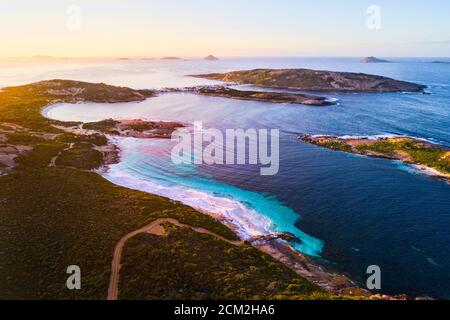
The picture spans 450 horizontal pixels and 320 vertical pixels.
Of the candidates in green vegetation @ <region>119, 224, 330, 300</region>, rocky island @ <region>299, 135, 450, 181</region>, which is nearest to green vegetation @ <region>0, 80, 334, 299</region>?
green vegetation @ <region>119, 224, 330, 300</region>

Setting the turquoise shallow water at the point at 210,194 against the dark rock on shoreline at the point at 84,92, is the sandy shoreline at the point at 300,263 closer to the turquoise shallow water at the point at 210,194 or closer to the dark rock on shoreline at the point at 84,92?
the turquoise shallow water at the point at 210,194

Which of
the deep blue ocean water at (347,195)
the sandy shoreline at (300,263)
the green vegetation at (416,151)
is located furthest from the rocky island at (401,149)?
the sandy shoreline at (300,263)

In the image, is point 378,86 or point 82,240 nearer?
point 82,240

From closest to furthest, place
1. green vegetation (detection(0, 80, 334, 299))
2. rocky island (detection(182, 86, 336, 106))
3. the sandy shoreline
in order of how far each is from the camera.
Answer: green vegetation (detection(0, 80, 334, 299))
the sandy shoreline
rocky island (detection(182, 86, 336, 106))

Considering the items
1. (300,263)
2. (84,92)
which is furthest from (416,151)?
(84,92)

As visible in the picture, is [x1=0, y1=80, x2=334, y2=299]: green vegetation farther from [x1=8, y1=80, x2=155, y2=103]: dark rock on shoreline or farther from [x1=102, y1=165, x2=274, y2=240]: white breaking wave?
[x1=8, y1=80, x2=155, y2=103]: dark rock on shoreline

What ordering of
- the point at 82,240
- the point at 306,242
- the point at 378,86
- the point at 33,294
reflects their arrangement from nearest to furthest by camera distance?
the point at 33,294
the point at 82,240
the point at 306,242
the point at 378,86
